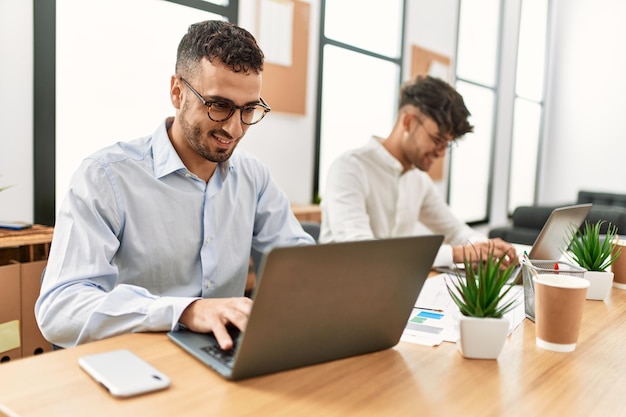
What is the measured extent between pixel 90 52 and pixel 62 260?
1738mm

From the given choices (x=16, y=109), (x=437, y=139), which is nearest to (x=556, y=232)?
(x=437, y=139)

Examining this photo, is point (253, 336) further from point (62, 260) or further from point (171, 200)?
point (171, 200)

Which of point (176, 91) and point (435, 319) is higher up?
point (176, 91)

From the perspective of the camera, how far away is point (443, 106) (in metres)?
2.33

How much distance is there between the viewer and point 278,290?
831mm

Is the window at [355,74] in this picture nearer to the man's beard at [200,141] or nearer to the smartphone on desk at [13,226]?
the smartphone on desk at [13,226]

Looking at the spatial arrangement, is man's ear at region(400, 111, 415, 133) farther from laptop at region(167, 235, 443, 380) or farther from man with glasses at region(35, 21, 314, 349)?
laptop at region(167, 235, 443, 380)

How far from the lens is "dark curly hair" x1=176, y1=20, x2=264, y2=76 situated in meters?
1.43

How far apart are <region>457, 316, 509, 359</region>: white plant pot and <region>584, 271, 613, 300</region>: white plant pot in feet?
2.06

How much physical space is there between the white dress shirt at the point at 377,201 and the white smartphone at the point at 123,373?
1.32m

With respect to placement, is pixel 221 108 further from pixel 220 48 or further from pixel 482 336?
pixel 482 336

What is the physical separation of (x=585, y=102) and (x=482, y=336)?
6888 millimetres

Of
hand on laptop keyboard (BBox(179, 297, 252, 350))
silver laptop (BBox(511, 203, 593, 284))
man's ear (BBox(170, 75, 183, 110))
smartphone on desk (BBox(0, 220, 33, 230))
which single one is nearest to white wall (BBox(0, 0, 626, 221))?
smartphone on desk (BBox(0, 220, 33, 230))

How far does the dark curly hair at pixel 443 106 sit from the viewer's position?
7.63 feet
